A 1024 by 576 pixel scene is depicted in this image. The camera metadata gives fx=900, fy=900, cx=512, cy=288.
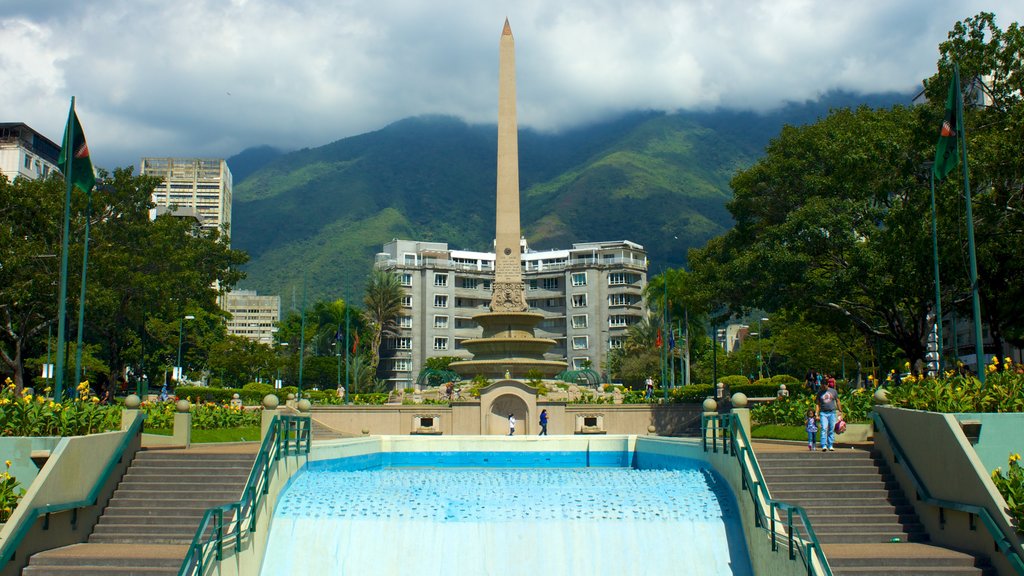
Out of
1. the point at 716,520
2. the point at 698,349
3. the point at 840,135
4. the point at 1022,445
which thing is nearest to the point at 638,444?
the point at 716,520

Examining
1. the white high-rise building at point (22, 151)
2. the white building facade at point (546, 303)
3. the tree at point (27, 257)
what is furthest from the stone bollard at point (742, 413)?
the white building facade at point (546, 303)

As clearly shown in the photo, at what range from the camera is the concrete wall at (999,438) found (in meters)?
14.4

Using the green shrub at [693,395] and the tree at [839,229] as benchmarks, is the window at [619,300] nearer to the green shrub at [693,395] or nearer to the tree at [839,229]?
the green shrub at [693,395]

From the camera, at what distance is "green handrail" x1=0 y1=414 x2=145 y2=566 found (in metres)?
13.0

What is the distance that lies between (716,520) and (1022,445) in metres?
4.99

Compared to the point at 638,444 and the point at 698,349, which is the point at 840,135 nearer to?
the point at 638,444

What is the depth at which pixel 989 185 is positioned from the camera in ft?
90.4

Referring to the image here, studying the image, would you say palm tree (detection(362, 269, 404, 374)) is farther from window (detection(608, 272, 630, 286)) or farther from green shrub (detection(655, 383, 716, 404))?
green shrub (detection(655, 383, 716, 404))

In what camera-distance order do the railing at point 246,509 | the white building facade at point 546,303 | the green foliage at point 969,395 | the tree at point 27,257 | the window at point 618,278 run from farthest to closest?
the window at point 618,278 → the white building facade at point 546,303 → the tree at point 27,257 → the green foliage at point 969,395 → the railing at point 246,509

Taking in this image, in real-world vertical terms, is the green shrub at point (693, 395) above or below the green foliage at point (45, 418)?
above

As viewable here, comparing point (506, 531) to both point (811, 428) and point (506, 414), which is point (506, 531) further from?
point (506, 414)

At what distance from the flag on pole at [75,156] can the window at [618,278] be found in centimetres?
8534

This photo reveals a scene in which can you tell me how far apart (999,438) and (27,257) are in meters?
37.7

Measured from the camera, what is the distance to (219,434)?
88.7ft
